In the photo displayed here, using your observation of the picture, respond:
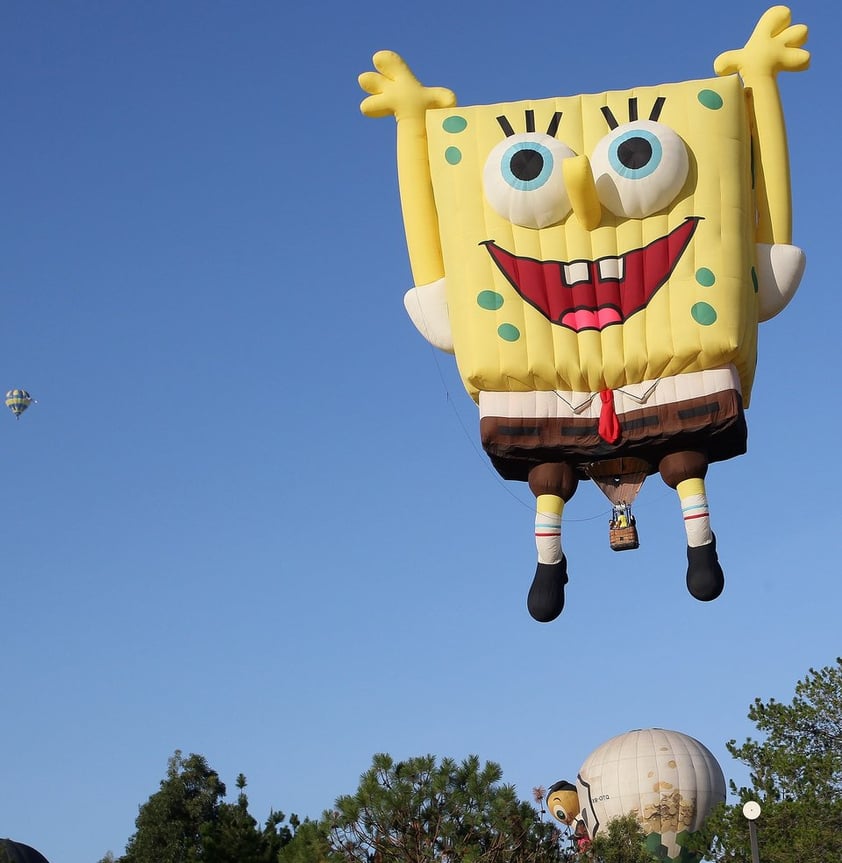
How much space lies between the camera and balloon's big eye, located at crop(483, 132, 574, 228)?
1639cm

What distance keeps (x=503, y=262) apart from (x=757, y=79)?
3468 mm

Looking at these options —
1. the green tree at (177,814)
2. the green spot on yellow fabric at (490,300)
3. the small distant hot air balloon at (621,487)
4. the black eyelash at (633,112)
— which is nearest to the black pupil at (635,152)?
the black eyelash at (633,112)

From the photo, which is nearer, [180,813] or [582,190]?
[582,190]

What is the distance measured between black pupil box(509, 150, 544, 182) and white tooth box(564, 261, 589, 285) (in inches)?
39.1

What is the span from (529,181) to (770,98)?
113 inches

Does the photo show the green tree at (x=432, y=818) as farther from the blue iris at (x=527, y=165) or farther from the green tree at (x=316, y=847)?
the blue iris at (x=527, y=165)

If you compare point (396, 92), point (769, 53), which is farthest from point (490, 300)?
point (769, 53)

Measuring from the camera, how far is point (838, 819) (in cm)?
2681

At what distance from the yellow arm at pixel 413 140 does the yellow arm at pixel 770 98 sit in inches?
127

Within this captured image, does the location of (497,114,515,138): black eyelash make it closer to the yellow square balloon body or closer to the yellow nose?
the yellow square balloon body

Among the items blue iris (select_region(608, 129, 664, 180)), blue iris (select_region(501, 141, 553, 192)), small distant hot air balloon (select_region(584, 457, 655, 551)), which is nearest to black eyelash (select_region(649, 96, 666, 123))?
blue iris (select_region(608, 129, 664, 180))

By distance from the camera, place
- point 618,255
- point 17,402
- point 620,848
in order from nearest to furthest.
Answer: point 618,255 < point 620,848 < point 17,402

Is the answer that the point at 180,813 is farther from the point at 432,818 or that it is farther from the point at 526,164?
the point at 526,164

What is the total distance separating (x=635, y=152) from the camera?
1625cm
